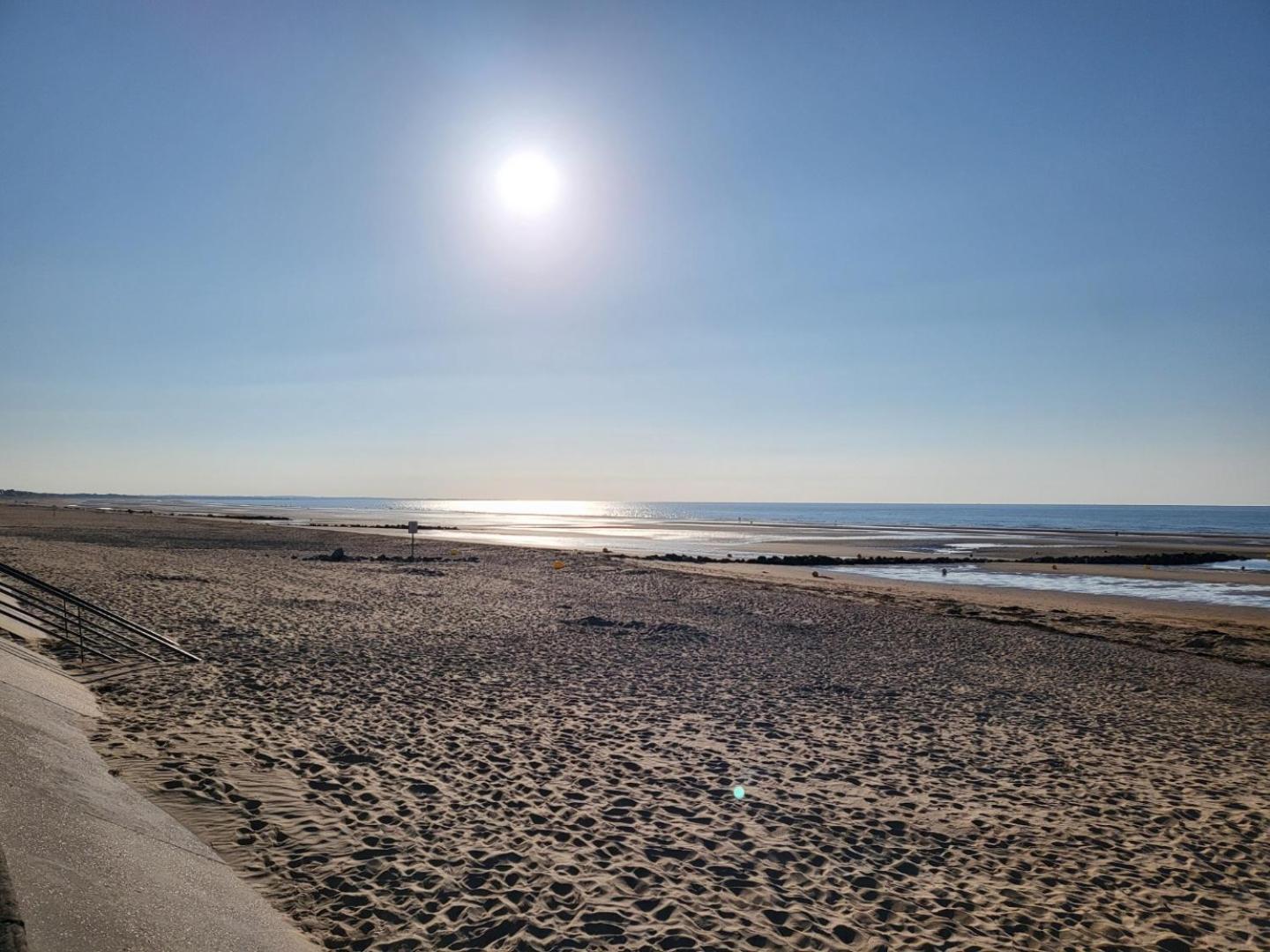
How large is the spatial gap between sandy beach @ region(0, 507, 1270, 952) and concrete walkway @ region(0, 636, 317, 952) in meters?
0.49

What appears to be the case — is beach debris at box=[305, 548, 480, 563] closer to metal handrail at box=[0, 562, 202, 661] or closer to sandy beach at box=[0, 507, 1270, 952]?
sandy beach at box=[0, 507, 1270, 952]

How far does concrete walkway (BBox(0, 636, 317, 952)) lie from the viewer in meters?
3.42

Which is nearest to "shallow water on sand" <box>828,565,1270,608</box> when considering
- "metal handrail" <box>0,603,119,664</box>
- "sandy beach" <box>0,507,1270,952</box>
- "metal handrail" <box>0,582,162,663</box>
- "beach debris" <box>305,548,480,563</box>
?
"sandy beach" <box>0,507,1270,952</box>

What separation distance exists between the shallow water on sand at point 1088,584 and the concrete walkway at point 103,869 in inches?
1275

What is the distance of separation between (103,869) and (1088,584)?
3802 cm

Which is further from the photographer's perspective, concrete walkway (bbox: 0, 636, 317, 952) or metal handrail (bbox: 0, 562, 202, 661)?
metal handrail (bbox: 0, 562, 202, 661)

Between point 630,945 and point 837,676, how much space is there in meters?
9.23

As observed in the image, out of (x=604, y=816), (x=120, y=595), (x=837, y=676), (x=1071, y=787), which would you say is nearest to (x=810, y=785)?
→ (x=604, y=816)

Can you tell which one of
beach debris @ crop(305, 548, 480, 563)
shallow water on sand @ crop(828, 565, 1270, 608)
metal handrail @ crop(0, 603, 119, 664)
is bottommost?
shallow water on sand @ crop(828, 565, 1270, 608)

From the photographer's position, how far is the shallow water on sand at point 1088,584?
28859 mm

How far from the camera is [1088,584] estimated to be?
33281 millimetres

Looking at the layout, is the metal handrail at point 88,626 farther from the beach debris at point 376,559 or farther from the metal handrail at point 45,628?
the beach debris at point 376,559

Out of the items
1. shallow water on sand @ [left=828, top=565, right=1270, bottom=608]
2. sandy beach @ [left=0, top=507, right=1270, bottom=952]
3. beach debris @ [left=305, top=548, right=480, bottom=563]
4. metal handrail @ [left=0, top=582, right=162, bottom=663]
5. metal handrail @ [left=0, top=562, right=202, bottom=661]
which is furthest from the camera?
beach debris @ [left=305, top=548, right=480, bottom=563]

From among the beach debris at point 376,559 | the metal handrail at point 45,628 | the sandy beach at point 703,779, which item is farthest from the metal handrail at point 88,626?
the beach debris at point 376,559
